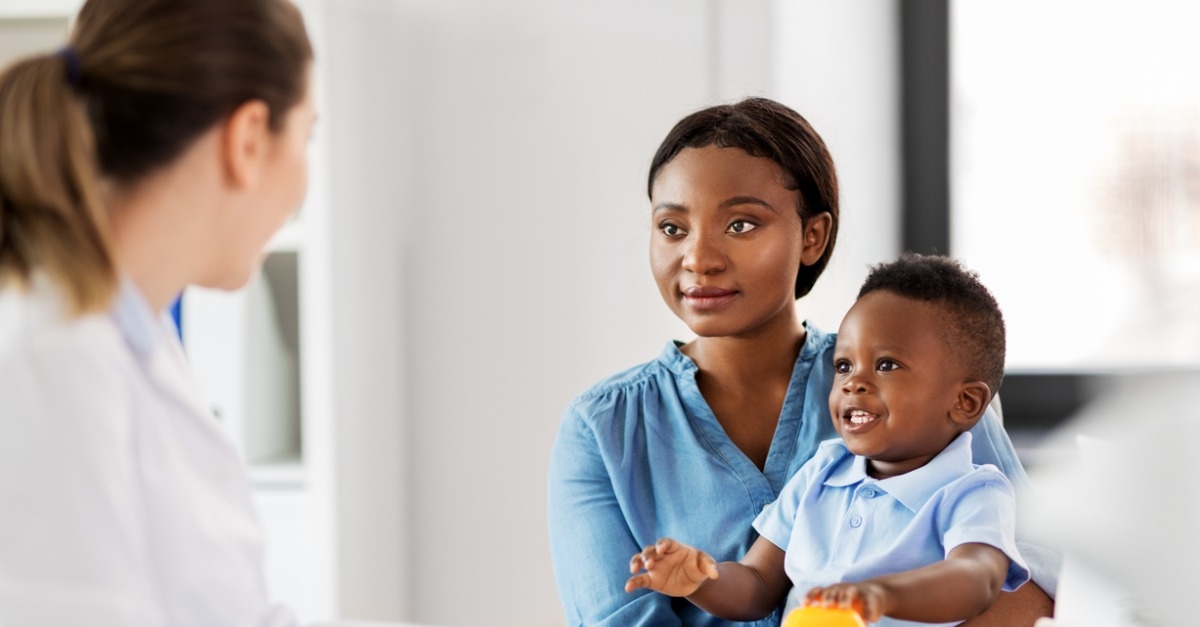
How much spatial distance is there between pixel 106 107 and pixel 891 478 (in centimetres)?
76

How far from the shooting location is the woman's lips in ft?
4.19

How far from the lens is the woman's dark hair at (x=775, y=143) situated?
1303 millimetres

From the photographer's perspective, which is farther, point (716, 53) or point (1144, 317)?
point (1144, 317)

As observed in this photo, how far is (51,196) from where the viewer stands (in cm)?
80

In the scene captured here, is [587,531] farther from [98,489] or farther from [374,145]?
[374,145]

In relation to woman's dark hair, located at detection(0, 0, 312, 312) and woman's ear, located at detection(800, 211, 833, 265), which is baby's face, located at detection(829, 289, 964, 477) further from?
woman's dark hair, located at detection(0, 0, 312, 312)

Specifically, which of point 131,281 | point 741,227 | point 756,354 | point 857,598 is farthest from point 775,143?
point 131,281

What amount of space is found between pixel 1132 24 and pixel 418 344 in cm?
158

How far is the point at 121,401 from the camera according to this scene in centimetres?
78

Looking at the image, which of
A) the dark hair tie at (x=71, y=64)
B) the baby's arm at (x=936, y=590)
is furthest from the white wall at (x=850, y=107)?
the dark hair tie at (x=71, y=64)

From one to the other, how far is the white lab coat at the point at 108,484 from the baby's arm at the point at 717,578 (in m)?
0.35

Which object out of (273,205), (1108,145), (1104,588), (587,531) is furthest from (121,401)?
(1108,145)

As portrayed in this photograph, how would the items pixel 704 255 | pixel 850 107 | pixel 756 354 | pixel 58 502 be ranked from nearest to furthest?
pixel 58 502
pixel 704 255
pixel 756 354
pixel 850 107

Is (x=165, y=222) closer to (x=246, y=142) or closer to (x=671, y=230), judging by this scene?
(x=246, y=142)
